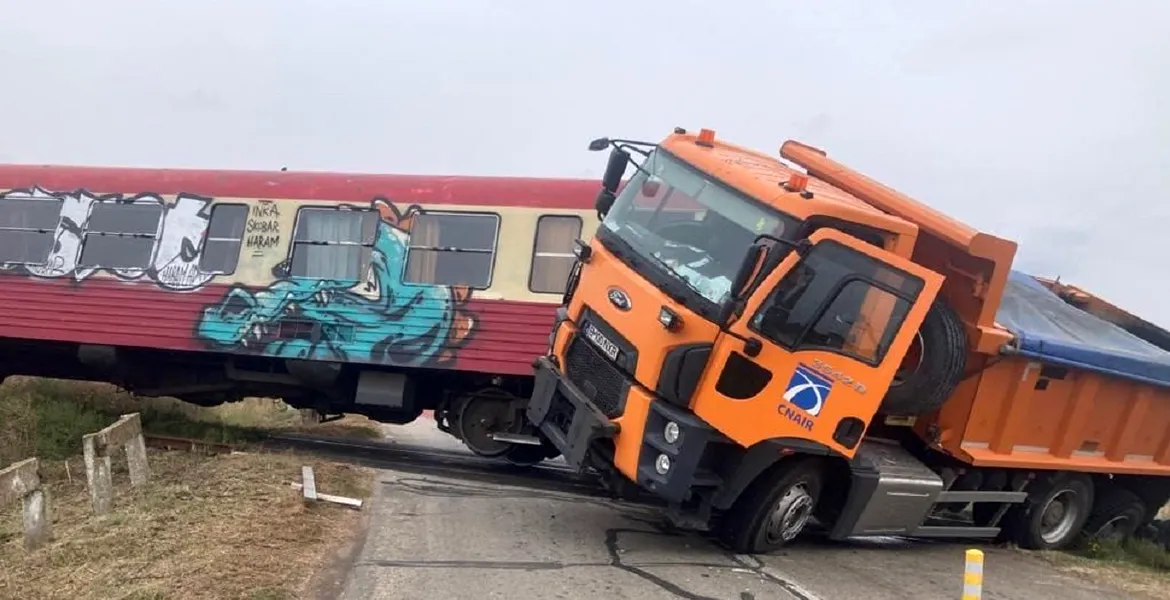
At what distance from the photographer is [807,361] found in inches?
272

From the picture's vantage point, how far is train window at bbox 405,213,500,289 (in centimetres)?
1084

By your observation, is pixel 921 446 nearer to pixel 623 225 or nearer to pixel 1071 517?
pixel 1071 517

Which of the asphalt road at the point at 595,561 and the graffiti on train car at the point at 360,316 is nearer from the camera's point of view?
the asphalt road at the point at 595,561

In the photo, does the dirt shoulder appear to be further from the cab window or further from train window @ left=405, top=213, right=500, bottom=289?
the cab window

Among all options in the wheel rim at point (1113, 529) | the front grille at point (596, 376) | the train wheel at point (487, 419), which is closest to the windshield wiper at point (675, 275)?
the front grille at point (596, 376)

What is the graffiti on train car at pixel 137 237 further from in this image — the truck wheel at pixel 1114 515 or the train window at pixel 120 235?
the truck wheel at pixel 1114 515

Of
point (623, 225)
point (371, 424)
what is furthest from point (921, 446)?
point (371, 424)

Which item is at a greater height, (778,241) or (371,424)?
(778,241)

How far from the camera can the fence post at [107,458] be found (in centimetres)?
684

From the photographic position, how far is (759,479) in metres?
7.40

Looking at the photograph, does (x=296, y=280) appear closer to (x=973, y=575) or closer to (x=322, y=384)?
(x=322, y=384)

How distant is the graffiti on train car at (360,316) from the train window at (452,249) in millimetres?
95

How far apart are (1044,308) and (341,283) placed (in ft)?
22.7

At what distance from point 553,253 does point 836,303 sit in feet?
14.4
